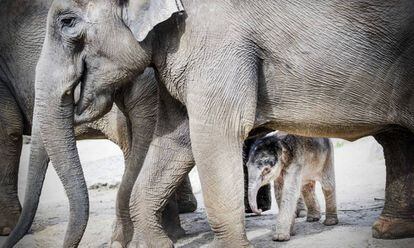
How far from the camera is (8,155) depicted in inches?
218

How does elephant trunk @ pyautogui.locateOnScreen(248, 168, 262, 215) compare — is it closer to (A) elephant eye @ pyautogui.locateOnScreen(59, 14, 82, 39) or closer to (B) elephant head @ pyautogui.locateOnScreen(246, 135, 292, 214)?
(B) elephant head @ pyautogui.locateOnScreen(246, 135, 292, 214)

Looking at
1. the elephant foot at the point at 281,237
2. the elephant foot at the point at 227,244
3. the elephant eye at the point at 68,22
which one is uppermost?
the elephant eye at the point at 68,22

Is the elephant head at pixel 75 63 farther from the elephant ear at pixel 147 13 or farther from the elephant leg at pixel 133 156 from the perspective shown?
the elephant leg at pixel 133 156

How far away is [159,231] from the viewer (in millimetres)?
4562

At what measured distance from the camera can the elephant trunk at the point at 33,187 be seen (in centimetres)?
411

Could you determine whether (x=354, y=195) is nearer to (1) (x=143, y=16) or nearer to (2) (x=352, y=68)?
(2) (x=352, y=68)

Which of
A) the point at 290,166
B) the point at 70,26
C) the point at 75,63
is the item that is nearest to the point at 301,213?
the point at 290,166

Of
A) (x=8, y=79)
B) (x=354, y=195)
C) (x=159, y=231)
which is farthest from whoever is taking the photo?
(x=354, y=195)

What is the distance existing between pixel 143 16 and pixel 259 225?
6.71 feet

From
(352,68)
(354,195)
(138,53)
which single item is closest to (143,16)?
(138,53)

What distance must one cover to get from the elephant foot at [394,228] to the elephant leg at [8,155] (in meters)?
2.59

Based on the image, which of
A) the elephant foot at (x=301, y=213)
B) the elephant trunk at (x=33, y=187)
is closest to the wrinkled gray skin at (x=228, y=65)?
the elephant trunk at (x=33, y=187)

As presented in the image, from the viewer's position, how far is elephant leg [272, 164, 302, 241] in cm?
471

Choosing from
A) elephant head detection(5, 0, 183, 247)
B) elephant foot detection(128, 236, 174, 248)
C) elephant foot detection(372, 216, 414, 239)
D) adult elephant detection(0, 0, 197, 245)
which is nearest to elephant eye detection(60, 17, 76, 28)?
elephant head detection(5, 0, 183, 247)
